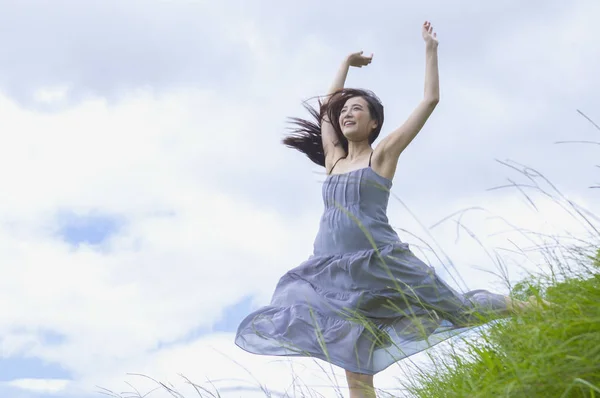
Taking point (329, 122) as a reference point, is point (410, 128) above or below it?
below

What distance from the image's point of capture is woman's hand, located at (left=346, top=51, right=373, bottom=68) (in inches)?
208

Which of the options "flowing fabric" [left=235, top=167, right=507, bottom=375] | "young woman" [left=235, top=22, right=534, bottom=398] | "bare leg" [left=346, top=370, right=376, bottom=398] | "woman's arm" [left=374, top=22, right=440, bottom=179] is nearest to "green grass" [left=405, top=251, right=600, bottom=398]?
"young woman" [left=235, top=22, right=534, bottom=398]

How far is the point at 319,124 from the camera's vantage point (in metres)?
5.16

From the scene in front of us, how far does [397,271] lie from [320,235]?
59 cm

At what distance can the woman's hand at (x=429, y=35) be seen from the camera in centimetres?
448

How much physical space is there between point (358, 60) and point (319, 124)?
55cm

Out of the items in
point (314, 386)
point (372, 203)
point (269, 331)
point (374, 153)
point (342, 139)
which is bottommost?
point (314, 386)

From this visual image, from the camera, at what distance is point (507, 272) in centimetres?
290

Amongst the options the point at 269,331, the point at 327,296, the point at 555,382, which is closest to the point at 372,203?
the point at 327,296

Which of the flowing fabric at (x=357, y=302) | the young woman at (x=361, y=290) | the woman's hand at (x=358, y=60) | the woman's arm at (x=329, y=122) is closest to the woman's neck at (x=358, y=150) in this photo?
the young woman at (x=361, y=290)

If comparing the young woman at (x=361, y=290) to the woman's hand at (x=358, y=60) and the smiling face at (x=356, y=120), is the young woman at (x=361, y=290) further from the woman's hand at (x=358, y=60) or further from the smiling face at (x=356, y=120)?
the woman's hand at (x=358, y=60)

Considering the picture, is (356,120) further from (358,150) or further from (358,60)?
(358,60)

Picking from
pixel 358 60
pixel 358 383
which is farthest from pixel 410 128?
pixel 358 383

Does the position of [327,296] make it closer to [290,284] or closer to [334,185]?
[290,284]
